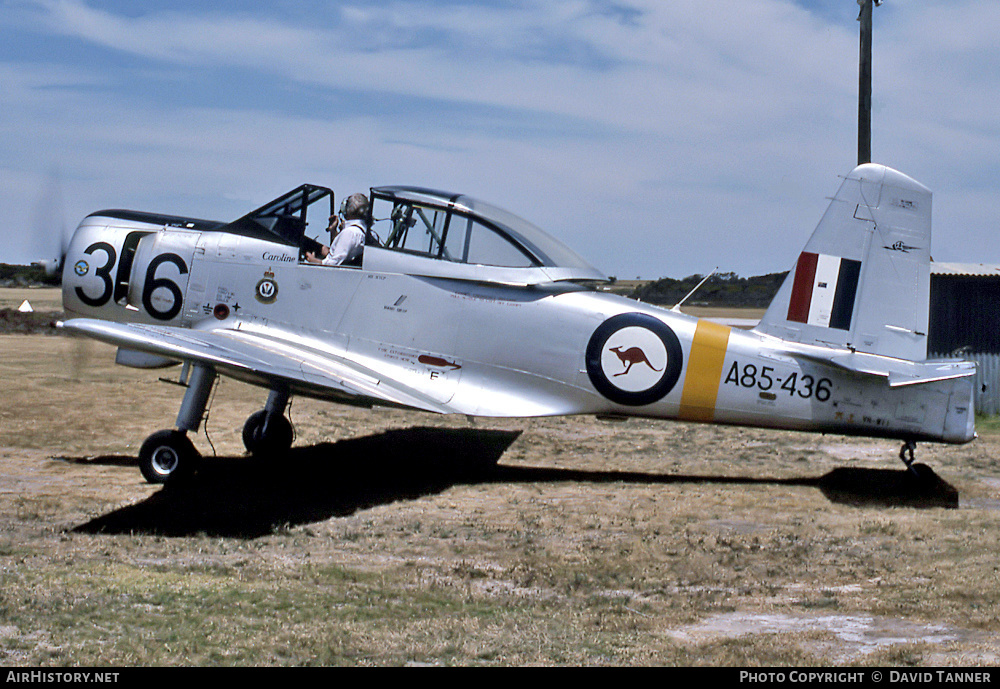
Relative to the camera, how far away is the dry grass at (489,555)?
4.45m

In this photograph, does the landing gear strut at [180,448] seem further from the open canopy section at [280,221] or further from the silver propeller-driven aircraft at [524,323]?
the open canopy section at [280,221]

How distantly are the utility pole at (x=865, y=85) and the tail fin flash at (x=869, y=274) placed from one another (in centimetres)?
675

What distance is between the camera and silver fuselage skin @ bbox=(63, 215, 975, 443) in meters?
8.12

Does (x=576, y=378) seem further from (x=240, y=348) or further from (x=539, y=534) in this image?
(x=240, y=348)

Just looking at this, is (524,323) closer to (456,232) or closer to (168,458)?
(456,232)

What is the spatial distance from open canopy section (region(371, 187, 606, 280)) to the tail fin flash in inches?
79.8

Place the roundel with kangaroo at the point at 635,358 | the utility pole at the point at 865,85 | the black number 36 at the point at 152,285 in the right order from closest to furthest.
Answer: the roundel with kangaroo at the point at 635,358, the black number 36 at the point at 152,285, the utility pole at the point at 865,85

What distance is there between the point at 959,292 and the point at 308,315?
11614 mm

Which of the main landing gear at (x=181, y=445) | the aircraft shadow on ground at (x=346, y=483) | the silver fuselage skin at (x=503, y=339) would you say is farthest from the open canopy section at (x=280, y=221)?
the aircraft shadow on ground at (x=346, y=483)

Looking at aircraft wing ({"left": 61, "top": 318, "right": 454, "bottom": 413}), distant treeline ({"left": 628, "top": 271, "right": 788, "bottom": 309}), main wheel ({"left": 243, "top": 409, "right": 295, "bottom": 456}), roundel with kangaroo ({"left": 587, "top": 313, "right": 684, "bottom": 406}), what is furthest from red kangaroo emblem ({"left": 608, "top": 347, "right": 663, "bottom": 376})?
distant treeline ({"left": 628, "top": 271, "right": 788, "bottom": 309})

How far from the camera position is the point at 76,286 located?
8.97 meters

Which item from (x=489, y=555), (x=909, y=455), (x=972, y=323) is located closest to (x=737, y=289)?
(x=972, y=323)

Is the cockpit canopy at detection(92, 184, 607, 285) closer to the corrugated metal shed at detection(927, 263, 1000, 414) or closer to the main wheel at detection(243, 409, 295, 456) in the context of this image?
the main wheel at detection(243, 409, 295, 456)

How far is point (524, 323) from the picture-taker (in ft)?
27.6
